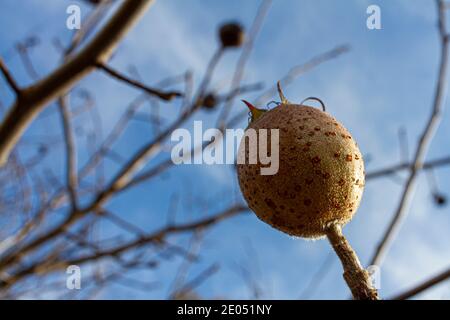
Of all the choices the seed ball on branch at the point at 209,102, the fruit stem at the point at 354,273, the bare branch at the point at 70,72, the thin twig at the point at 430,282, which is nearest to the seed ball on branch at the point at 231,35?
the seed ball on branch at the point at 209,102

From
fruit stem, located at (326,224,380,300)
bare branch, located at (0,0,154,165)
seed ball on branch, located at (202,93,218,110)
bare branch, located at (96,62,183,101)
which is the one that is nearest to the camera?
fruit stem, located at (326,224,380,300)

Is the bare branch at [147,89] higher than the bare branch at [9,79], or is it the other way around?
the bare branch at [9,79]

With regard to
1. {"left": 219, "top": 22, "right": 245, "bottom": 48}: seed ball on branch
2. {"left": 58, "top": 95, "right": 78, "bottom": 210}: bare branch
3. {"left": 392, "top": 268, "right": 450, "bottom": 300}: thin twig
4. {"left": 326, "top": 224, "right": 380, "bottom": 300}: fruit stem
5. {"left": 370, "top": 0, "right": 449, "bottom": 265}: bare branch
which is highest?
{"left": 219, "top": 22, "right": 245, "bottom": 48}: seed ball on branch

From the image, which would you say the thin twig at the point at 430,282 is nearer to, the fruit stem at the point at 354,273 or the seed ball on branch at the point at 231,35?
the fruit stem at the point at 354,273

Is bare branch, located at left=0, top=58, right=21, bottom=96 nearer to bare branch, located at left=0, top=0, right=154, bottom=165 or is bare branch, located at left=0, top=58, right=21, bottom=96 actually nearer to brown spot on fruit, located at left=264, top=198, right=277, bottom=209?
bare branch, located at left=0, top=0, right=154, bottom=165

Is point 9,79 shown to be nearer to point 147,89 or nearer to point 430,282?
point 147,89

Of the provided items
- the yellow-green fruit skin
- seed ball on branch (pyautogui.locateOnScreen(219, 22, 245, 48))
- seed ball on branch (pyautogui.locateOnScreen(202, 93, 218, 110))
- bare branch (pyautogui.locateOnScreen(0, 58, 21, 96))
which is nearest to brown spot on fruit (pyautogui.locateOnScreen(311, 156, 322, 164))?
the yellow-green fruit skin
